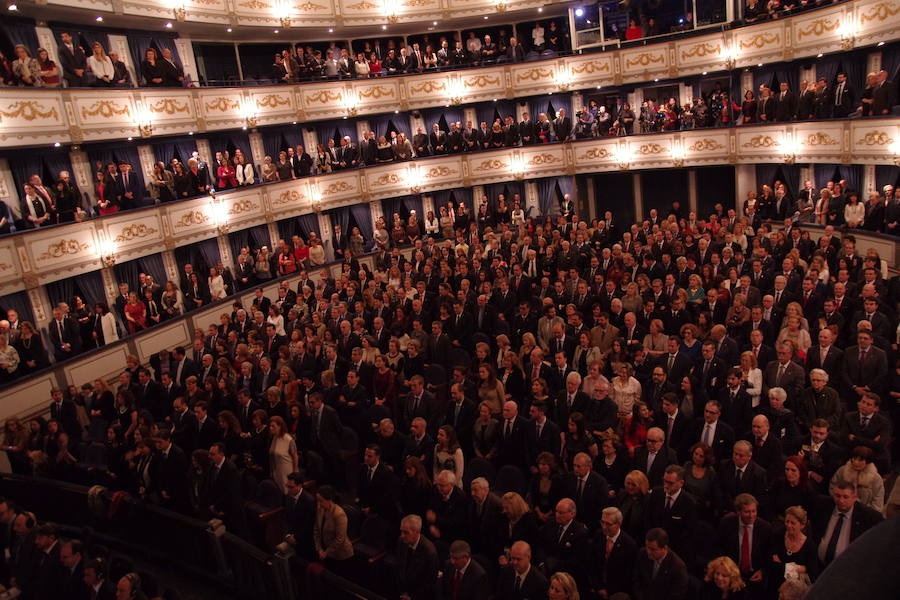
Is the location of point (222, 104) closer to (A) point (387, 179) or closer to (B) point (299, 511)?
(A) point (387, 179)

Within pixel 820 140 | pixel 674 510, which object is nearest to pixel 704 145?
pixel 820 140

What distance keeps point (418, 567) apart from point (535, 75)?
16.7 meters

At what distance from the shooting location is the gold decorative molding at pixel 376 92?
18.3m

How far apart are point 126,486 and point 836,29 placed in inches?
592

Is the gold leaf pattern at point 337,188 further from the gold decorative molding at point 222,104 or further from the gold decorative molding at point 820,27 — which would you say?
the gold decorative molding at point 820,27

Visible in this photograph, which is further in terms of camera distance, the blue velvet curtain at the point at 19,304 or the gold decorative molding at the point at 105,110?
the gold decorative molding at the point at 105,110

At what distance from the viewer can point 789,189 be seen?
17.0m

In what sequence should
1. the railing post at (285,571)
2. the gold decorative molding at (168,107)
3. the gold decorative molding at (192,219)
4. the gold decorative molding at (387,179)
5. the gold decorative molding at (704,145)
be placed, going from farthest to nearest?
the gold decorative molding at (387,179)
the gold decorative molding at (704,145)
the gold decorative molding at (192,219)
the gold decorative molding at (168,107)
the railing post at (285,571)

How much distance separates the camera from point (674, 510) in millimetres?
5215

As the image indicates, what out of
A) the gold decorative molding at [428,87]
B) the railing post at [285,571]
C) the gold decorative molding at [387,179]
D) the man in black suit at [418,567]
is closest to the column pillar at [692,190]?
the gold decorative molding at [428,87]

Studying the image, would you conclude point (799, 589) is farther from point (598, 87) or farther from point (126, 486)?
point (598, 87)

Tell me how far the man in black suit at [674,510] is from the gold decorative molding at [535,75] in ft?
52.8

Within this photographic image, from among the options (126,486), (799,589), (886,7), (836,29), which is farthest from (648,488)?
(836,29)

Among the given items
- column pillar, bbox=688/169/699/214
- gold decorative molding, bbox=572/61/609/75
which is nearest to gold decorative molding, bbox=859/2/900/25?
column pillar, bbox=688/169/699/214
